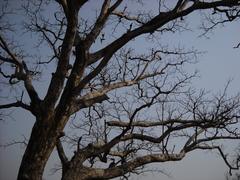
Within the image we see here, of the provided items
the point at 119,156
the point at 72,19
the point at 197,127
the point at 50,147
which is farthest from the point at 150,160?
the point at 72,19

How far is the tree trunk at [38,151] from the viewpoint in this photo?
676 cm

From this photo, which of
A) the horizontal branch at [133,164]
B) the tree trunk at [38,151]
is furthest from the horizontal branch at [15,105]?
the horizontal branch at [133,164]

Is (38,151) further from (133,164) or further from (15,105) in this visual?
(133,164)

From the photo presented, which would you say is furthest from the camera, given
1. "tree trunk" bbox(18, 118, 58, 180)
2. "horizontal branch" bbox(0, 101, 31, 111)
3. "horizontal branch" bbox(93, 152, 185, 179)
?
"horizontal branch" bbox(93, 152, 185, 179)

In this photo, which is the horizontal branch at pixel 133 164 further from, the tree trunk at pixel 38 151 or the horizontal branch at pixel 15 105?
the horizontal branch at pixel 15 105

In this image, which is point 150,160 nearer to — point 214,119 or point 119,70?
point 214,119

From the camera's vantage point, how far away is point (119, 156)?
9.66m

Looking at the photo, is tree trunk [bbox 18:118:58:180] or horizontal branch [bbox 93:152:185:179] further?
horizontal branch [bbox 93:152:185:179]

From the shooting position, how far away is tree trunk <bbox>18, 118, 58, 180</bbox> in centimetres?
676

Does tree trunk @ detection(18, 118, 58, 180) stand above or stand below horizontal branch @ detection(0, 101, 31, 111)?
below

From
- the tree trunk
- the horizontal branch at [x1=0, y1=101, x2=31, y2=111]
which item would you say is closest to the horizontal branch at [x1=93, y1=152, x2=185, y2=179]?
the tree trunk

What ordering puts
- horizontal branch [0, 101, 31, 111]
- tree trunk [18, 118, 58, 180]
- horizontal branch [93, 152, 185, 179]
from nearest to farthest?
1. tree trunk [18, 118, 58, 180]
2. horizontal branch [0, 101, 31, 111]
3. horizontal branch [93, 152, 185, 179]

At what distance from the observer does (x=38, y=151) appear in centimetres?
690

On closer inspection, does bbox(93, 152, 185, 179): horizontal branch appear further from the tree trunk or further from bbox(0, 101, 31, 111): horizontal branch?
bbox(0, 101, 31, 111): horizontal branch
